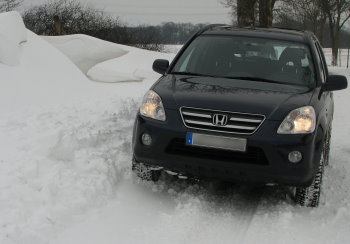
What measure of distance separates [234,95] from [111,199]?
1.54 metres

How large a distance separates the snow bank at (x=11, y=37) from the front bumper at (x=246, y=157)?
456cm

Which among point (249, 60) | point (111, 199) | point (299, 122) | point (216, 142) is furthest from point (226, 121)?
point (249, 60)

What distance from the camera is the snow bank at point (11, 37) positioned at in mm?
8086

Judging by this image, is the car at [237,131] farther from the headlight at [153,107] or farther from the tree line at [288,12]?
the tree line at [288,12]

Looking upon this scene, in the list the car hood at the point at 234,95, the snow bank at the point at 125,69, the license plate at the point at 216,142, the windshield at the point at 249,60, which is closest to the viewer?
the license plate at the point at 216,142

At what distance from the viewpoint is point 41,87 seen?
311 inches

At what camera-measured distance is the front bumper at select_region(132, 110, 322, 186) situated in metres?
4.24

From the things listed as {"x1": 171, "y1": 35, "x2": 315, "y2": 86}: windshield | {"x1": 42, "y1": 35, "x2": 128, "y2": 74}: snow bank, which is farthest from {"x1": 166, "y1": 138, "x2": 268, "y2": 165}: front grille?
{"x1": 42, "y1": 35, "x2": 128, "y2": 74}: snow bank

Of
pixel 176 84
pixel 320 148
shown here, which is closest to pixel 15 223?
pixel 176 84

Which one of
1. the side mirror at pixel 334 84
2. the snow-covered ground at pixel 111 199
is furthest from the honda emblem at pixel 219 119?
the side mirror at pixel 334 84

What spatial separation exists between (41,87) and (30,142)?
2.64m

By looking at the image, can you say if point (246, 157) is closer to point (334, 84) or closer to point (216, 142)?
point (216, 142)

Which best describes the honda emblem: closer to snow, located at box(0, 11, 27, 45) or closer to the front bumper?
the front bumper

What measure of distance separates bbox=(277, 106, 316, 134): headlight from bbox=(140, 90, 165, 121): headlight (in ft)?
3.62
